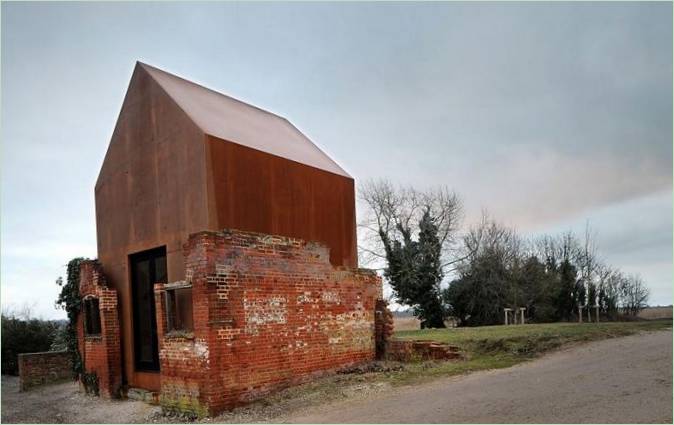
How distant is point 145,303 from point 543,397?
8016 millimetres

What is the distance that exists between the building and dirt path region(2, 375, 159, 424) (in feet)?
1.72

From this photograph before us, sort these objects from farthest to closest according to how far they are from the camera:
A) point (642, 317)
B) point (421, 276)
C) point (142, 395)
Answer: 1. point (642, 317)
2. point (421, 276)
3. point (142, 395)

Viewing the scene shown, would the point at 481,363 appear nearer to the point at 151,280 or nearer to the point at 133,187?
the point at 151,280

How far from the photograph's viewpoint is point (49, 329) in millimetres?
22781

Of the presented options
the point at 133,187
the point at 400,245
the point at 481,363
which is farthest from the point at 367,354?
the point at 400,245

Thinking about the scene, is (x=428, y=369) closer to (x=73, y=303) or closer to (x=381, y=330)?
(x=381, y=330)

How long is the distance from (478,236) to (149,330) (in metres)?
30.5

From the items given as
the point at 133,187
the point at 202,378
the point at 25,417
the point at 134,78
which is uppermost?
the point at 134,78

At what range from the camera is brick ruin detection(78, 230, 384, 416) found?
9.45m

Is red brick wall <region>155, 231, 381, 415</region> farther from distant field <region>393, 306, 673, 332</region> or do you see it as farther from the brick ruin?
distant field <region>393, 306, 673, 332</region>

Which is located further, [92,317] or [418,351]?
[418,351]

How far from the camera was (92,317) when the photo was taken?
41.2ft

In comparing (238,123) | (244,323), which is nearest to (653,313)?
(238,123)

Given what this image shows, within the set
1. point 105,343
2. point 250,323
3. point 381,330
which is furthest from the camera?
point 381,330
